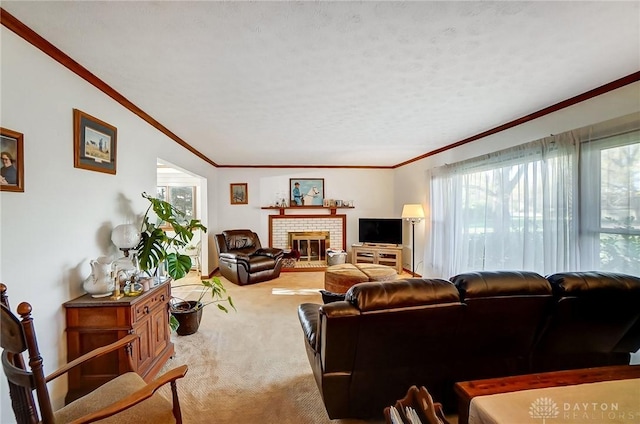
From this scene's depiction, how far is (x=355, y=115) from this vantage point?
288 cm

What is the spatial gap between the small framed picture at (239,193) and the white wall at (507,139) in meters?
3.49

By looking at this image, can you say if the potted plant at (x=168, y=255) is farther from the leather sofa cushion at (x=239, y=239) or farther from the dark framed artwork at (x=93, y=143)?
the leather sofa cushion at (x=239, y=239)

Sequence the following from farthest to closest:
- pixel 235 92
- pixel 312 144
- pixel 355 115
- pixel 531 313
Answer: pixel 312 144
pixel 355 115
pixel 235 92
pixel 531 313

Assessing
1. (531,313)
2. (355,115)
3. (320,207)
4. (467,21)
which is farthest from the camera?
(320,207)

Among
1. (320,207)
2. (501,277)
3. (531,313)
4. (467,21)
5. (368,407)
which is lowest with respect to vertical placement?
(368,407)

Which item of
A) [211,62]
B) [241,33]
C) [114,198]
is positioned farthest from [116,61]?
[114,198]

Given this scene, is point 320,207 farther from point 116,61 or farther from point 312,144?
point 116,61

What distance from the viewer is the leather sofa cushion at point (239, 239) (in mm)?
5629

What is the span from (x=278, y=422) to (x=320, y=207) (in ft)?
15.6

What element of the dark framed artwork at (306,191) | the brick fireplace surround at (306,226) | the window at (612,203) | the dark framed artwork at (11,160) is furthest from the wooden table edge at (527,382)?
the dark framed artwork at (306,191)

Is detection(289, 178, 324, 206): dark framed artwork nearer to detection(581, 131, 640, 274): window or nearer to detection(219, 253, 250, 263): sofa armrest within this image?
detection(219, 253, 250, 263): sofa armrest

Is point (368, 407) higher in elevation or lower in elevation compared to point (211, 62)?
lower

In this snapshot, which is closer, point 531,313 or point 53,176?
point 531,313

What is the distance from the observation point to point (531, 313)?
157cm
